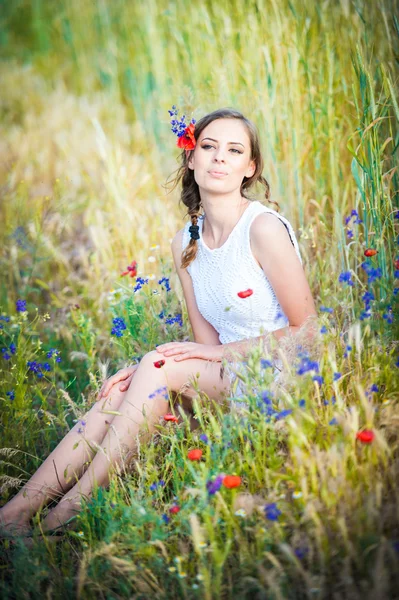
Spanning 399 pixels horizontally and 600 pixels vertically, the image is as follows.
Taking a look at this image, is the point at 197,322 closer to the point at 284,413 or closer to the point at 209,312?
the point at 209,312

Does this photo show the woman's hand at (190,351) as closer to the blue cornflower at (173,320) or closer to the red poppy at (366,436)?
the blue cornflower at (173,320)

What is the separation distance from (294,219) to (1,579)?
6.26 feet

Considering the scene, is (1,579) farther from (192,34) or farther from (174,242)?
(192,34)

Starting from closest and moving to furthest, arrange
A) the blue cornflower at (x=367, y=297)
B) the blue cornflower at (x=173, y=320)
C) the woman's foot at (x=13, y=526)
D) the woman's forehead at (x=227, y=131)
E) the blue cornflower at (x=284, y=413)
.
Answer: the blue cornflower at (x=284, y=413), the blue cornflower at (x=367, y=297), the woman's foot at (x=13, y=526), the woman's forehead at (x=227, y=131), the blue cornflower at (x=173, y=320)

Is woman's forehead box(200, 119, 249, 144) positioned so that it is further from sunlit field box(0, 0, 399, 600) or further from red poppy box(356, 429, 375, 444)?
red poppy box(356, 429, 375, 444)

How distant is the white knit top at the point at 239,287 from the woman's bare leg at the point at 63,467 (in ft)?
1.49

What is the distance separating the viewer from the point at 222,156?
2227mm

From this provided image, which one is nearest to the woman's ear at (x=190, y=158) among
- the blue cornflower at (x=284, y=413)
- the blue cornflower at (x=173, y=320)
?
the blue cornflower at (x=173, y=320)

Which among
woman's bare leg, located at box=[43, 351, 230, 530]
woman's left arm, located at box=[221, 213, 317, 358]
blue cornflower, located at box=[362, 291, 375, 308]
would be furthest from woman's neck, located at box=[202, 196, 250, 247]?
blue cornflower, located at box=[362, 291, 375, 308]

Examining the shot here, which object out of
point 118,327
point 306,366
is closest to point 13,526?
point 118,327

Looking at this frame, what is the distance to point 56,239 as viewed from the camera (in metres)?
3.95

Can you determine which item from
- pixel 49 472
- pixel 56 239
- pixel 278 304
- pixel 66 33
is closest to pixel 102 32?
pixel 66 33

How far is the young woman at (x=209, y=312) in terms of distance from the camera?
201 centimetres

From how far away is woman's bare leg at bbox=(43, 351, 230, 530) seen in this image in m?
1.96
